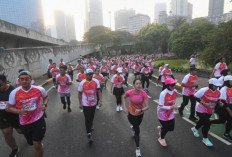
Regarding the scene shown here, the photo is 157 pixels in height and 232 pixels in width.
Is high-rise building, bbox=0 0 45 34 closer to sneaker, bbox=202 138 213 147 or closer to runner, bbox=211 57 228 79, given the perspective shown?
runner, bbox=211 57 228 79

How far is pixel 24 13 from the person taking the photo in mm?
57875

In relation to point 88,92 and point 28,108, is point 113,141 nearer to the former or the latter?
point 88,92

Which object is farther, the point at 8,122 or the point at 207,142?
the point at 207,142

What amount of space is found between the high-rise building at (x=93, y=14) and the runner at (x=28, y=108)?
13664 centimetres

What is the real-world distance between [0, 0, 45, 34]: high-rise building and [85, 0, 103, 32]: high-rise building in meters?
70.3

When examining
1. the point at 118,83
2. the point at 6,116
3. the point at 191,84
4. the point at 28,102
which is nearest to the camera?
the point at 28,102

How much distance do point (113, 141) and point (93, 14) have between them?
142981mm

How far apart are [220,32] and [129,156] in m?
13.6

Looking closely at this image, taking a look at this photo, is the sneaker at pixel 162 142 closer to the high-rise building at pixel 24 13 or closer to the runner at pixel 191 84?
the runner at pixel 191 84

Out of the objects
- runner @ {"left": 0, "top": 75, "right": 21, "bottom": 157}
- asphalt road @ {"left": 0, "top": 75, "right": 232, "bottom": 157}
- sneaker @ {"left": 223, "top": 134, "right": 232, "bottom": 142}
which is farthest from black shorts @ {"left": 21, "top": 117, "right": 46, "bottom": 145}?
sneaker @ {"left": 223, "top": 134, "right": 232, "bottom": 142}

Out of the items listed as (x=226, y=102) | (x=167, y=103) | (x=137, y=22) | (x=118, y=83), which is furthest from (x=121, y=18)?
(x=167, y=103)

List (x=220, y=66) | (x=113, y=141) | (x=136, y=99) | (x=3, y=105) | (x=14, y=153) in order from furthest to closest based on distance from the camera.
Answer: (x=220, y=66), (x=113, y=141), (x=14, y=153), (x=136, y=99), (x=3, y=105)

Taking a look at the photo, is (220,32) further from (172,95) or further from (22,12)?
(22,12)

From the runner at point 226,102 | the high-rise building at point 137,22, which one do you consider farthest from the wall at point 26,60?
the high-rise building at point 137,22
